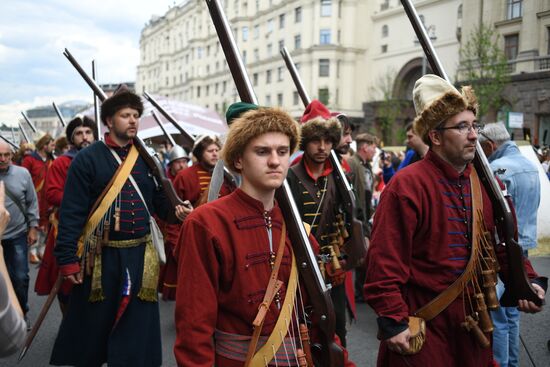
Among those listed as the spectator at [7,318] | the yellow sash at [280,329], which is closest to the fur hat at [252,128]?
the yellow sash at [280,329]

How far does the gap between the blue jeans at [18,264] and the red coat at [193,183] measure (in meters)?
1.84

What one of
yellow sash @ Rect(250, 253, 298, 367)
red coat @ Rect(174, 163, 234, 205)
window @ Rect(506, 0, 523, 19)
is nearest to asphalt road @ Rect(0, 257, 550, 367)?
red coat @ Rect(174, 163, 234, 205)

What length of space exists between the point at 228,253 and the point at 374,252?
2.82 ft

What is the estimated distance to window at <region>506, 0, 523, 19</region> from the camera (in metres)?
20.3

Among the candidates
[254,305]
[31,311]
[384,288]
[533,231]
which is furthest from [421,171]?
[31,311]

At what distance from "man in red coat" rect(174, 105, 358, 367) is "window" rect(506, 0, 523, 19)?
20.8 meters

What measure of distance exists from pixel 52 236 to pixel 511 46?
23.8 m

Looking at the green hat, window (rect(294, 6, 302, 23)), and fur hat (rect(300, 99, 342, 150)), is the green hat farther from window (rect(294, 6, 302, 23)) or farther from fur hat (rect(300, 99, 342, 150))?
window (rect(294, 6, 302, 23))

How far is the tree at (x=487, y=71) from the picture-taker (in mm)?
22484

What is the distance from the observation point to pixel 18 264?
563 cm

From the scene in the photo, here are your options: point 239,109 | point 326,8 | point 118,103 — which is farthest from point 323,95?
point 239,109

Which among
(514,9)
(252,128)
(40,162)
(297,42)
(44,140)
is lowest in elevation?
(40,162)

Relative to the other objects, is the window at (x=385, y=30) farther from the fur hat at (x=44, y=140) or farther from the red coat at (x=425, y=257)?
the red coat at (x=425, y=257)

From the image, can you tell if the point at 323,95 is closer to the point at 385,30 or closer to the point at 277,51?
the point at 385,30
